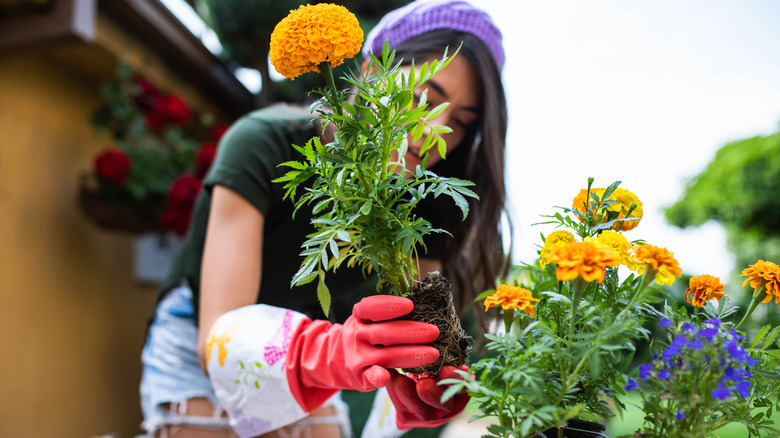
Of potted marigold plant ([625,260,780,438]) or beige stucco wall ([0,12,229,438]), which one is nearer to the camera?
potted marigold plant ([625,260,780,438])

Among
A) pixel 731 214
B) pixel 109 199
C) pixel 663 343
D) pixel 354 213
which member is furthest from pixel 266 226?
pixel 731 214

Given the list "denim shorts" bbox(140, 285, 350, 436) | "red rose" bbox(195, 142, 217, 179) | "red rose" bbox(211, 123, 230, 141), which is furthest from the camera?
"red rose" bbox(211, 123, 230, 141)

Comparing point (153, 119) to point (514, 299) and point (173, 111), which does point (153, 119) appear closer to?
point (173, 111)

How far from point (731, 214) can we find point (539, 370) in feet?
23.8

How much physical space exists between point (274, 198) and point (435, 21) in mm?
556

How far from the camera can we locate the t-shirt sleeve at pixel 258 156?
1081 mm

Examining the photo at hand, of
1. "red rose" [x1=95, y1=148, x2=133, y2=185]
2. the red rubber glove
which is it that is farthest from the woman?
"red rose" [x1=95, y1=148, x2=133, y2=185]

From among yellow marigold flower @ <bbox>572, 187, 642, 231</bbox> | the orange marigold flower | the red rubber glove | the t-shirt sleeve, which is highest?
the t-shirt sleeve

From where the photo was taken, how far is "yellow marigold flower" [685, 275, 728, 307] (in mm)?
612

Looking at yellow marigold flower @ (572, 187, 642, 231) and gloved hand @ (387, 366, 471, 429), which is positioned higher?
yellow marigold flower @ (572, 187, 642, 231)

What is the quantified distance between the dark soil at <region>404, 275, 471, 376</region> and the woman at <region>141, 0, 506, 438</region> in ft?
0.12

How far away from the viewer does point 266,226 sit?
1198 millimetres


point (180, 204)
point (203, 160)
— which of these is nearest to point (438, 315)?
point (180, 204)

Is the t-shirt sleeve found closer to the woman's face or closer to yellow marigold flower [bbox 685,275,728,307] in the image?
the woman's face
